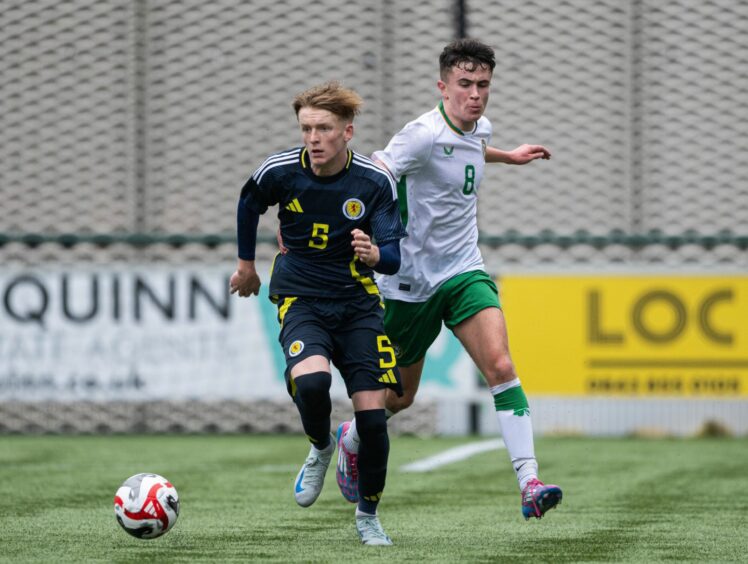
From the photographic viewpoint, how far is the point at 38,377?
10.0 metres

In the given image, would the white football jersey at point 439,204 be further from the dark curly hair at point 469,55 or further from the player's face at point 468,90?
the dark curly hair at point 469,55

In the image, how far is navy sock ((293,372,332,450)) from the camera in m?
4.80

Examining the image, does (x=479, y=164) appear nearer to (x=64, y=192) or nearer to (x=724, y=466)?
(x=724, y=466)

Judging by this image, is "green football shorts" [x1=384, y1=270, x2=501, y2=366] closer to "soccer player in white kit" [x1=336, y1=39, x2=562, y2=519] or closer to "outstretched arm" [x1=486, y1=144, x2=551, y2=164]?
"soccer player in white kit" [x1=336, y1=39, x2=562, y2=519]

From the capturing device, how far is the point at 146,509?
469cm

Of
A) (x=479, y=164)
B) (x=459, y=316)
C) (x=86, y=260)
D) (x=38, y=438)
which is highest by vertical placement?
(x=479, y=164)

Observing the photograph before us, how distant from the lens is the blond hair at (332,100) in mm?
4914

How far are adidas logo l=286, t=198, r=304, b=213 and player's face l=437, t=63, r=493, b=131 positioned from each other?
93 cm

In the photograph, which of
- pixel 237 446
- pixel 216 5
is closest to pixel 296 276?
pixel 237 446

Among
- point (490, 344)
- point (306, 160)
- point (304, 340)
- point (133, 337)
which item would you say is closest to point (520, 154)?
point (490, 344)

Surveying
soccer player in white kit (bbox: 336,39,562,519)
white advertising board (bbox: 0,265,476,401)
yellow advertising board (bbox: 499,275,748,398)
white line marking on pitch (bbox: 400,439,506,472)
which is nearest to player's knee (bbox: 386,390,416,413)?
soccer player in white kit (bbox: 336,39,562,519)

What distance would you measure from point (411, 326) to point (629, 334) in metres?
4.27

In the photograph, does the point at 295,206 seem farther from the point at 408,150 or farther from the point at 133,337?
the point at 133,337

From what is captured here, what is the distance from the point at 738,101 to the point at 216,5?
4.07 metres
